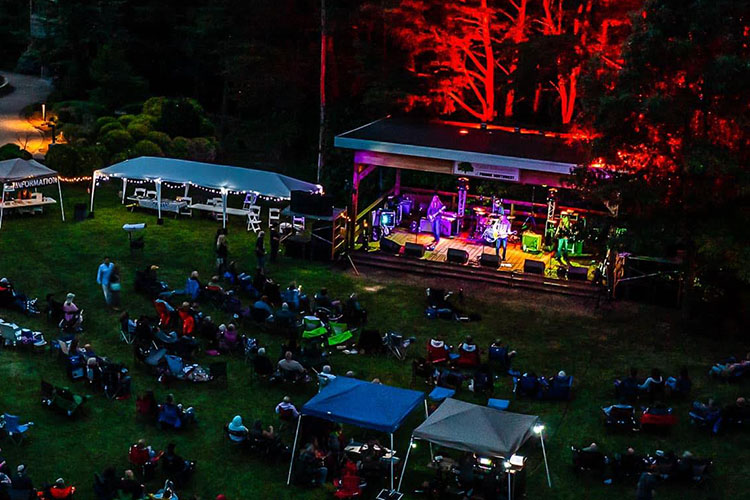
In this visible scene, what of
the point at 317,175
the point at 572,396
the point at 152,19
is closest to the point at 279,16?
the point at 317,175

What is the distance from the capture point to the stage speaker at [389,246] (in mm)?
30672

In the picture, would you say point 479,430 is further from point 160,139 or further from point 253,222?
point 160,139

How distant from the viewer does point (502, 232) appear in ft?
103

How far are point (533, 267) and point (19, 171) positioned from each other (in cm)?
1607

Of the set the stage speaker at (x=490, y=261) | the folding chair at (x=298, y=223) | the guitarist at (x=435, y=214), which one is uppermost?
the guitarist at (x=435, y=214)

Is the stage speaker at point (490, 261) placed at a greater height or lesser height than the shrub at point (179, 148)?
lesser

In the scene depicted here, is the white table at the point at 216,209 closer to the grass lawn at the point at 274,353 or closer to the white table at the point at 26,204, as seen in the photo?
the grass lawn at the point at 274,353

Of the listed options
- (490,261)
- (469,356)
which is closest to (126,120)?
(490,261)

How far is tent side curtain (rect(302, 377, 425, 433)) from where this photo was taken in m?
18.0

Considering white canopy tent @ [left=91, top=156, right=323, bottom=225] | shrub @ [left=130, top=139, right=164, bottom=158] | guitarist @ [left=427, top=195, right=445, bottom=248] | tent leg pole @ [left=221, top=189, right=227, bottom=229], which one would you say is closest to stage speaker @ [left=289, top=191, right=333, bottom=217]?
white canopy tent @ [left=91, top=156, right=323, bottom=225]

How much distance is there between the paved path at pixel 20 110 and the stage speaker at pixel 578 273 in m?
23.8

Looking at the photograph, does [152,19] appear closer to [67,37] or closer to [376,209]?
[67,37]

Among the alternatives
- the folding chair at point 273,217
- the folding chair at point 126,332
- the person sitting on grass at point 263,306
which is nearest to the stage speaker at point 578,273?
the person sitting on grass at point 263,306

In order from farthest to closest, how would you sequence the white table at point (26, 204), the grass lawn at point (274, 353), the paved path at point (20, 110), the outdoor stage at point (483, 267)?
the paved path at point (20, 110) < the white table at point (26, 204) < the outdoor stage at point (483, 267) < the grass lawn at point (274, 353)
